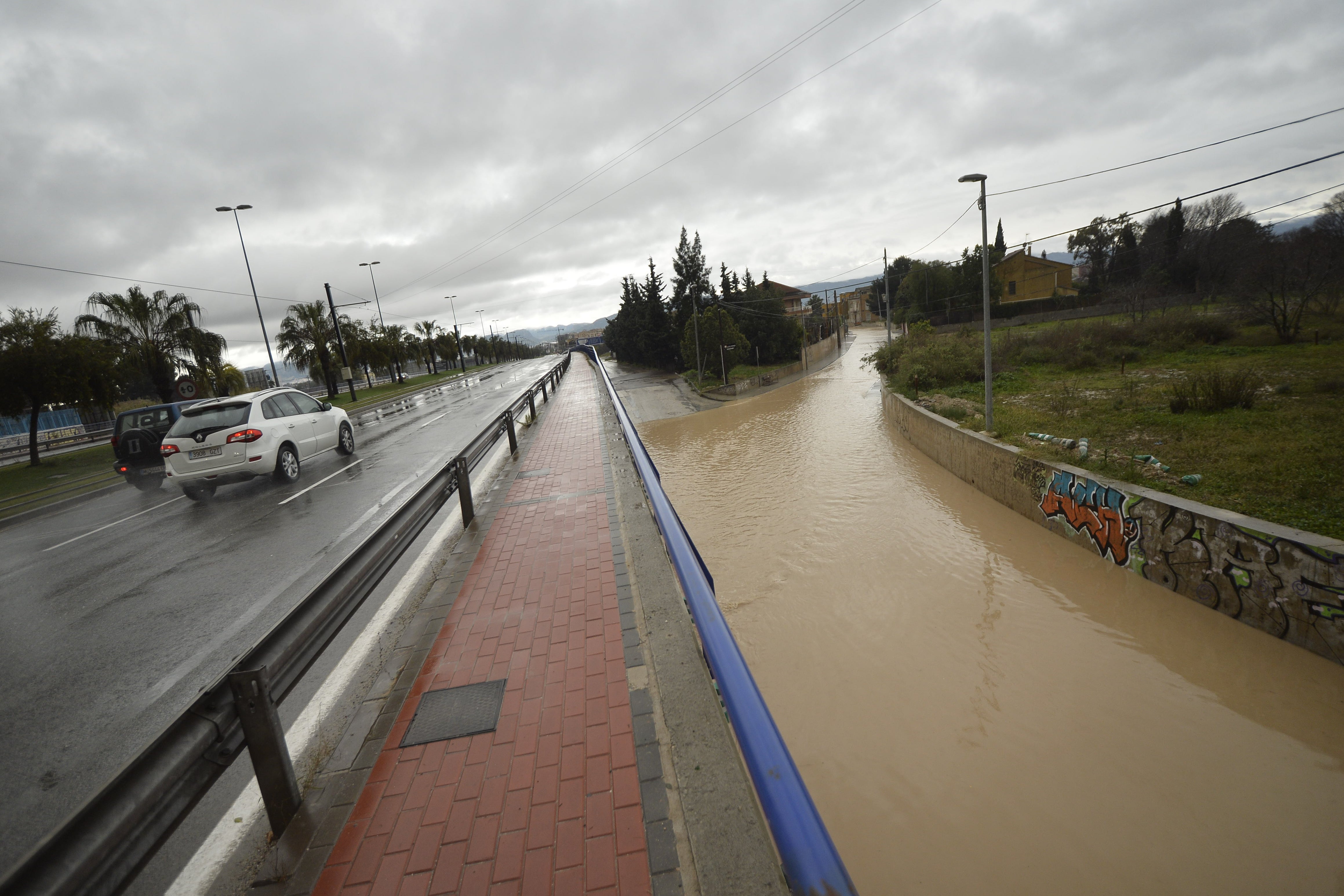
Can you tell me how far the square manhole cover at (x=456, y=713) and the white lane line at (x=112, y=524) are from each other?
8523 millimetres

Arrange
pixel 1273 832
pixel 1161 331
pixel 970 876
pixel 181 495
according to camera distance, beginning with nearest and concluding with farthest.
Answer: pixel 970 876 → pixel 1273 832 → pixel 181 495 → pixel 1161 331

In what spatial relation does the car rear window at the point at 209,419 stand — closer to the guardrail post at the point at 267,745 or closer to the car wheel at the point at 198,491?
the car wheel at the point at 198,491

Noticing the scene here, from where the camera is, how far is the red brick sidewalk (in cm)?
221

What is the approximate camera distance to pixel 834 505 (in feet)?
35.9

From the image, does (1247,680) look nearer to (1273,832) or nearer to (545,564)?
(1273,832)

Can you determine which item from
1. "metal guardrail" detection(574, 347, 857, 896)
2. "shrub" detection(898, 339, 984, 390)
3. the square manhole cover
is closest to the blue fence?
the square manhole cover

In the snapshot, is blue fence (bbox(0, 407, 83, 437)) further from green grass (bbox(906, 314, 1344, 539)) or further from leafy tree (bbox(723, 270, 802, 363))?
green grass (bbox(906, 314, 1344, 539))

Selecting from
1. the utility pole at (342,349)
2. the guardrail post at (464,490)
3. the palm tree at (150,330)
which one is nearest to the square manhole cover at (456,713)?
the guardrail post at (464,490)

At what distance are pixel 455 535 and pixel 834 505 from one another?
7.17m

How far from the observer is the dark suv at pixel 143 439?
12.5 metres

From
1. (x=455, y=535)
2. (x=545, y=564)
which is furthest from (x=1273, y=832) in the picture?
(x=455, y=535)

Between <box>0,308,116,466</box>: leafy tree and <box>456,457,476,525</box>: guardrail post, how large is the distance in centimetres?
1822

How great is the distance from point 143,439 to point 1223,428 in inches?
831

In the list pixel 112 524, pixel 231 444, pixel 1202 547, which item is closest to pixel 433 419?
pixel 231 444
